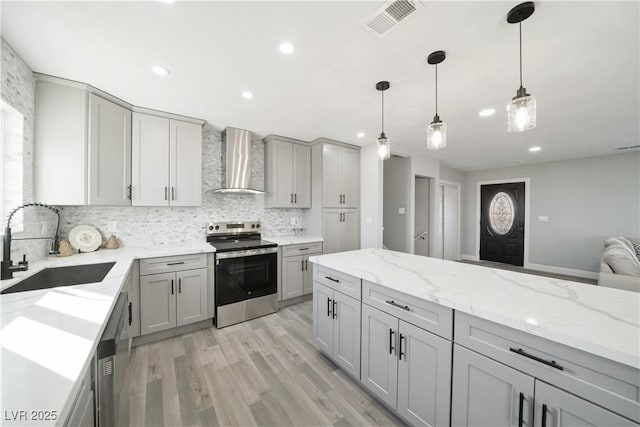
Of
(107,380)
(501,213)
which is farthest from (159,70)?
(501,213)

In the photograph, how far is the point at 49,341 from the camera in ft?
2.71

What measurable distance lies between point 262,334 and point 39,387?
214 cm

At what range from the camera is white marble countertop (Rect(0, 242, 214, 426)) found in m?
0.59

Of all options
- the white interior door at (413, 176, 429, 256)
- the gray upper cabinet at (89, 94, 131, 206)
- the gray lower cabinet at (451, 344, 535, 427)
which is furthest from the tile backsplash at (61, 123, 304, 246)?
the gray lower cabinet at (451, 344, 535, 427)

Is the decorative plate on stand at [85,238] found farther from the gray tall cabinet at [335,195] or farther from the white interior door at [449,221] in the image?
the white interior door at [449,221]

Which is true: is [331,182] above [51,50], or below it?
below

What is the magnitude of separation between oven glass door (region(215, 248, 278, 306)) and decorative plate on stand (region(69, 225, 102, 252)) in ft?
3.99

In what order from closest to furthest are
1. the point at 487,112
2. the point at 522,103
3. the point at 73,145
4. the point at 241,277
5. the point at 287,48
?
the point at 522,103 → the point at 287,48 → the point at 73,145 → the point at 487,112 → the point at 241,277

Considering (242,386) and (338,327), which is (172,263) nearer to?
(242,386)

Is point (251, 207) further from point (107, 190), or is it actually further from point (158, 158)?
point (107, 190)

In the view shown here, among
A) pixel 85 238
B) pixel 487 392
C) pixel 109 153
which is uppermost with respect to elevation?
pixel 109 153

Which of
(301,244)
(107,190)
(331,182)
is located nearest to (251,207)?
(301,244)

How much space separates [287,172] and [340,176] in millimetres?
894

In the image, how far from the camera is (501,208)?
612 cm
